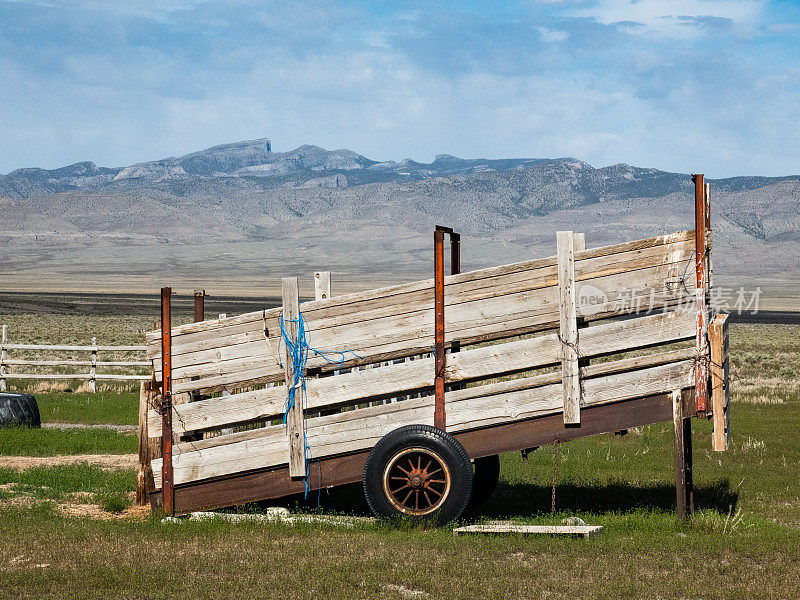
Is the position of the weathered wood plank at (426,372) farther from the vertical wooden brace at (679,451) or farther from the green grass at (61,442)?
the green grass at (61,442)

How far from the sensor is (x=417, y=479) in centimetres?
910

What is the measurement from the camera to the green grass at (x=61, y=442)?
1559 centimetres

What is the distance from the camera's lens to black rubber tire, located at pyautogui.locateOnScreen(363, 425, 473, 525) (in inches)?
353

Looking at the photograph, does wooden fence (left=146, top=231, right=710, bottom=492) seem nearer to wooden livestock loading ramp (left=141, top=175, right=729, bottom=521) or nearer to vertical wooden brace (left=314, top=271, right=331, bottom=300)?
wooden livestock loading ramp (left=141, top=175, right=729, bottom=521)

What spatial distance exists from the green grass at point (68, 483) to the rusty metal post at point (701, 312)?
5939 mm

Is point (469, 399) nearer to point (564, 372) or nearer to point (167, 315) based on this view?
point (564, 372)

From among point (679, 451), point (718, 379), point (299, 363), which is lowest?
point (679, 451)

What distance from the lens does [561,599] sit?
684cm

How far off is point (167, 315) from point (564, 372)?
3.70 metres

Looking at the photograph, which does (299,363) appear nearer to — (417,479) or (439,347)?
(439,347)

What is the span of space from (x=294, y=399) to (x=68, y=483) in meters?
4.35

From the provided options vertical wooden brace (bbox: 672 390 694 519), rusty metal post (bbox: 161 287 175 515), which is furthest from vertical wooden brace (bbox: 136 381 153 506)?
vertical wooden brace (bbox: 672 390 694 519)

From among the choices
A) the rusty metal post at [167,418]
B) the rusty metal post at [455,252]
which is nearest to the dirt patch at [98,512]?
the rusty metal post at [167,418]

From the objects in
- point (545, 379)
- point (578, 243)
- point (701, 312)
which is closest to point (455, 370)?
point (545, 379)
